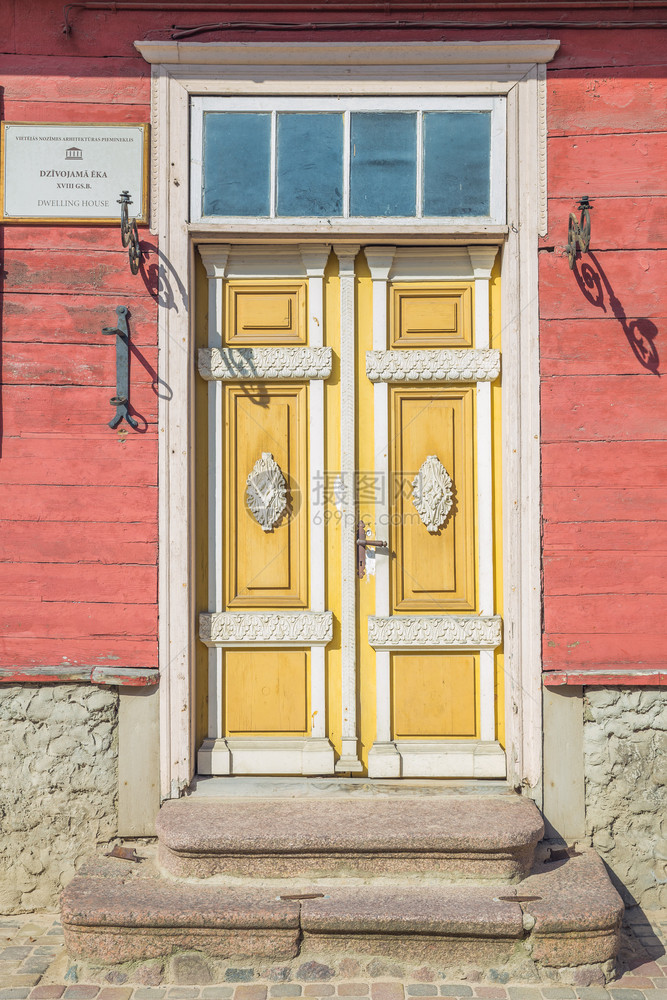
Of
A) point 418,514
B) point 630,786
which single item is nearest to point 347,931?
point 630,786

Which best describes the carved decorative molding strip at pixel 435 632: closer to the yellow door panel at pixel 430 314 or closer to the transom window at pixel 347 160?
the yellow door panel at pixel 430 314

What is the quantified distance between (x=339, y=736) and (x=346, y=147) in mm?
2847

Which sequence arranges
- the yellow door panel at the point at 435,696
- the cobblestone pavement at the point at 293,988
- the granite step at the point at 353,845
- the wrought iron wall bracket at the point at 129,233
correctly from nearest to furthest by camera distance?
the cobblestone pavement at the point at 293,988
the granite step at the point at 353,845
the wrought iron wall bracket at the point at 129,233
the yellow door panel at the point at 435,696

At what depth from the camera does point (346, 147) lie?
12.1 feet

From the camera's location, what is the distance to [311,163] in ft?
12.1

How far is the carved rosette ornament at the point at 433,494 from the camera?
12.4ft

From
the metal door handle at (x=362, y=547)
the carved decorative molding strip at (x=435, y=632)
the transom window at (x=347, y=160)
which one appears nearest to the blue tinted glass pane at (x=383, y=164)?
the transom window at (x=347, y=160)

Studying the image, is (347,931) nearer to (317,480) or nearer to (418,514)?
(418,514)

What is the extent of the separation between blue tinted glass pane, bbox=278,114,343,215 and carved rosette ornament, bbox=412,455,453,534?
1.30 m

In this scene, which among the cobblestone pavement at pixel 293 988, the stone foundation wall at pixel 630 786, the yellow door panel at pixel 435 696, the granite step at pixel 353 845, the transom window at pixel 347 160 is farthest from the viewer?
the yellow door panel at pixel 435 696

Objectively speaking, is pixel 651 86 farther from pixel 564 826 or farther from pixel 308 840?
pixel 308 840

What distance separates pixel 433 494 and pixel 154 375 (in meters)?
1.45

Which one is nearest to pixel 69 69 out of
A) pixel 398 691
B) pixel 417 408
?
pixel 417 408

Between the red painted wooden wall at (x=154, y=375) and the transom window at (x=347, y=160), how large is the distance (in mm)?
312
